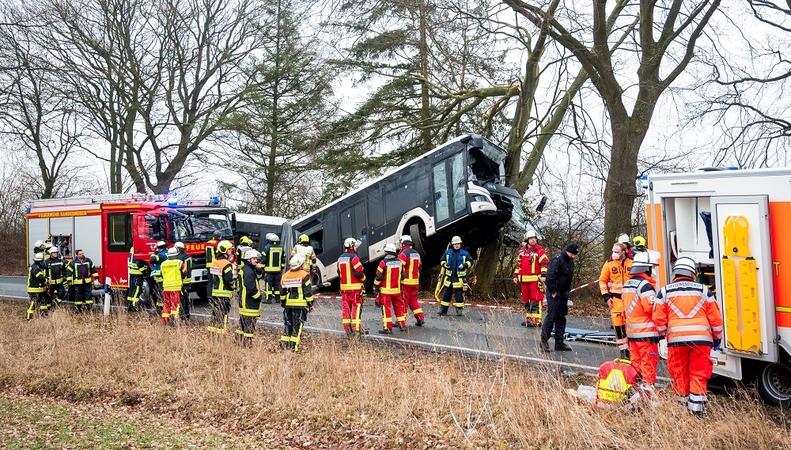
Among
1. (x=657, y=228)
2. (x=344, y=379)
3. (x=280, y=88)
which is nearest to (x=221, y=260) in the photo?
(x=344, y=379)

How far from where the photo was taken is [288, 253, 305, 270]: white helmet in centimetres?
941

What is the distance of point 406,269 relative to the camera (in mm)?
11461

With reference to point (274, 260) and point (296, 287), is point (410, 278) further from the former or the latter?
point (296, 287)

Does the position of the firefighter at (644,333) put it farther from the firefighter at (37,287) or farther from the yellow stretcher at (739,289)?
the firefighter at (37,287)

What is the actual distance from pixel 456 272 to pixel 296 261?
437cm

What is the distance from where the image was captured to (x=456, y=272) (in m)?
12.9

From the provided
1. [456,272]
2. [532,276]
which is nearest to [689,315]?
[532,276]

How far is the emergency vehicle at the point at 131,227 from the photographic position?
1570 cm

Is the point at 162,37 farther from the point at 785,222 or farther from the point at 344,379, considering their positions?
the point at 785,222

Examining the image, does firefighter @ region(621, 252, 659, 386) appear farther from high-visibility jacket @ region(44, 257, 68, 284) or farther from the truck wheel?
high-visibility jacket @ region(44, 257, 68, 284)

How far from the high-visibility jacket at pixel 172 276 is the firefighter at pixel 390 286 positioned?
3.76m

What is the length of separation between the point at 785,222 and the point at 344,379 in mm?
5107

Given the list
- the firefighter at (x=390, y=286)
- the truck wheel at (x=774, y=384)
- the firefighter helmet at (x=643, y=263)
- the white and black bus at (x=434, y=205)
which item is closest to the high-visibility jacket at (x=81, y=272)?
the white and black bus at (x=434, y=205)

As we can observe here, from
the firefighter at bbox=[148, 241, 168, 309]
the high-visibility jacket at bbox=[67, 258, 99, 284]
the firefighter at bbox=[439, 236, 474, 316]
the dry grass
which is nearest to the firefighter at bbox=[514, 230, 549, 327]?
the firefighter at bbox=[439, 236, 474, 316]
